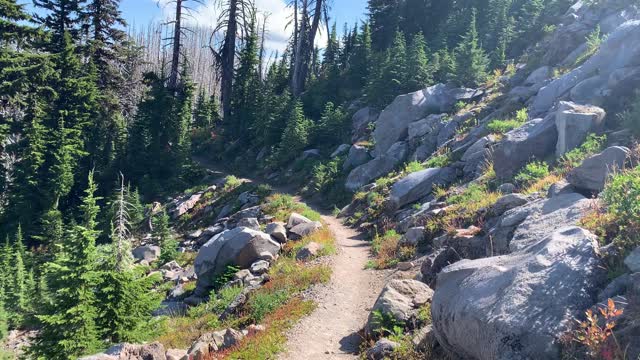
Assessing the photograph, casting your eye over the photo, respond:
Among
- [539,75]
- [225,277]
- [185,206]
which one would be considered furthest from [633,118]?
[185,206]

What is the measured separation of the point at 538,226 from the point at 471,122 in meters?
13.6

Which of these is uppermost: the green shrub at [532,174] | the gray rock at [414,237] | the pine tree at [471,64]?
the pine tree at [471,64]

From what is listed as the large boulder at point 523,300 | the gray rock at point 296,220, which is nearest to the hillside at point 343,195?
the large boulder at point 523,300

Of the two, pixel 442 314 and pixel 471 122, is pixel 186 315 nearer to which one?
pixel 442 314

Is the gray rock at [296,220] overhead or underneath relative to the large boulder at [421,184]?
underneath

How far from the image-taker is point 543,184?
33.8 ft

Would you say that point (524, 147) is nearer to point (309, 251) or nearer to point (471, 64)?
point (309, 251)

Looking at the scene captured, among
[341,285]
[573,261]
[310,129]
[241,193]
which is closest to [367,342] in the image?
[341,285]

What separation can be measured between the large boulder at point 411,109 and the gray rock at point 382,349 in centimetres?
1681

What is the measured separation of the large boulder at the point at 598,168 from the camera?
8289mm

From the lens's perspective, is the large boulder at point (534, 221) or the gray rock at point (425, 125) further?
the gray rock at point (425, 125)

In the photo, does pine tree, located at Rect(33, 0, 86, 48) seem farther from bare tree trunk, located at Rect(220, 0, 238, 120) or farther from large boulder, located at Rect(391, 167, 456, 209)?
large boulder, located at Rect(391, 167, 456, 209)

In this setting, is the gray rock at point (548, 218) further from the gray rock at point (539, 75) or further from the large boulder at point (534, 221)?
the gray rock at point (539, 75)

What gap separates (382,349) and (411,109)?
1829 centimetres
